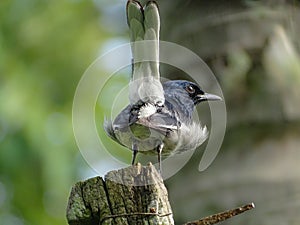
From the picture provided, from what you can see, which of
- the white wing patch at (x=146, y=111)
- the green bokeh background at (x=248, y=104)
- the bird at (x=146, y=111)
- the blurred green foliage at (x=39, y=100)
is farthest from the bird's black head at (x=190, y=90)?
the blurred green foliage at (x=39, y=100)

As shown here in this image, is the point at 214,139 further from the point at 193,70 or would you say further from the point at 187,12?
the point at 187,12

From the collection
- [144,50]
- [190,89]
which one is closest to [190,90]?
[190,89]

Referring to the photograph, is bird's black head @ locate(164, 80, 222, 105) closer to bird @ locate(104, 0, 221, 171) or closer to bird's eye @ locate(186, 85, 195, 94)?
bird's eye @ locate(186, 85, 195, 94)

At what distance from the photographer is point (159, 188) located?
2.04 m

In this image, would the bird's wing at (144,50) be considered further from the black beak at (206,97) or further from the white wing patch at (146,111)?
the black beak at (206,97)

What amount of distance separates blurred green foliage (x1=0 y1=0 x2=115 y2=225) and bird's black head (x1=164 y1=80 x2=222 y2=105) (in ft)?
5.13

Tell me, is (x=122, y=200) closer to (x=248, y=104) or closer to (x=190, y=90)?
(x=190, y=90)

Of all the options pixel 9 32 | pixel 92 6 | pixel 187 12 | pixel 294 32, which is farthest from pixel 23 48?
pixel 294 32

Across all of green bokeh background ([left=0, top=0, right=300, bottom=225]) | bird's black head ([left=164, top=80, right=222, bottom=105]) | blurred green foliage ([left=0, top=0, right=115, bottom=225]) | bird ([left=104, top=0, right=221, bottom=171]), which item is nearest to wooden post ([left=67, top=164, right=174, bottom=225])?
bird ([left=104, top=0, right=221, bottom=171])

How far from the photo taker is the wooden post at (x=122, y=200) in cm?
201

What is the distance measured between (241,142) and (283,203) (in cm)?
36

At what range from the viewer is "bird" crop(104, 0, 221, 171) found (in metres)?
2.47

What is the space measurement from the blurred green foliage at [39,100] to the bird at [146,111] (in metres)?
1.98

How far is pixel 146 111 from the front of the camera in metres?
2.47
